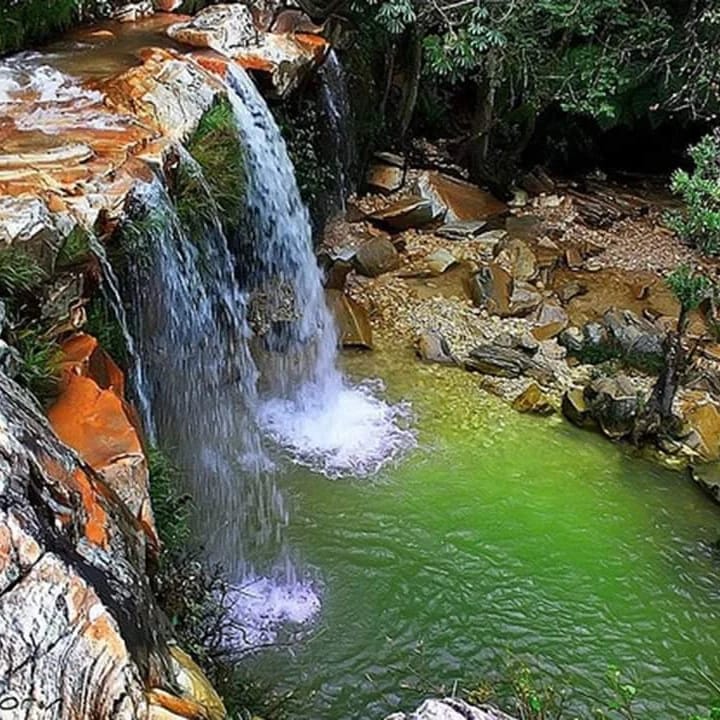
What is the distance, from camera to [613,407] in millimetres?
6797

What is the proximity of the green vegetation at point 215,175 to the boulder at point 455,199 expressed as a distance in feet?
12.7

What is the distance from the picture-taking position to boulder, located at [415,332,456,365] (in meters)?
7.73

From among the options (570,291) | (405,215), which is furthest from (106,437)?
(405,215)

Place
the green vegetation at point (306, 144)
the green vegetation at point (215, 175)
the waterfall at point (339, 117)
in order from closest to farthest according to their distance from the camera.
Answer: the green vegetation at point (215, 175)
the green vegetation at point (306, 144)
the waterfall at point (339, 117)

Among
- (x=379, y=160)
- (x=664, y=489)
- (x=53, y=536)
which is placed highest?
(x=53, y=536)

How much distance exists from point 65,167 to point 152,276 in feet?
2.55

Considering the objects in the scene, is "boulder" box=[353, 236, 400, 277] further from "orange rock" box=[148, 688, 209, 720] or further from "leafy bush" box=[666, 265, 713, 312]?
"orange rock" box=[148, 688, 209, 720]

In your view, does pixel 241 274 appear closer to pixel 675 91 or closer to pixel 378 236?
pixel 378 236

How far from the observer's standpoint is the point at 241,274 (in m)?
7.14

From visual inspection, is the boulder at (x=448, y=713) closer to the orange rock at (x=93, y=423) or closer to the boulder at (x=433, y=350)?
the orange rock at (x=93, y=423)

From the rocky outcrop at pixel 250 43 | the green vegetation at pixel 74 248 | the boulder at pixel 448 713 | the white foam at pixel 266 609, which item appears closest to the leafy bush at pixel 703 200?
the rocky outcrop at pixel 250 43

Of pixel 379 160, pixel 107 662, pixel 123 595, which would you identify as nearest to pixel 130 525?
pixel 123 595

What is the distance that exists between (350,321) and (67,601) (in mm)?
5660

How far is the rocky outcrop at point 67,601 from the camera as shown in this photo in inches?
86.4
